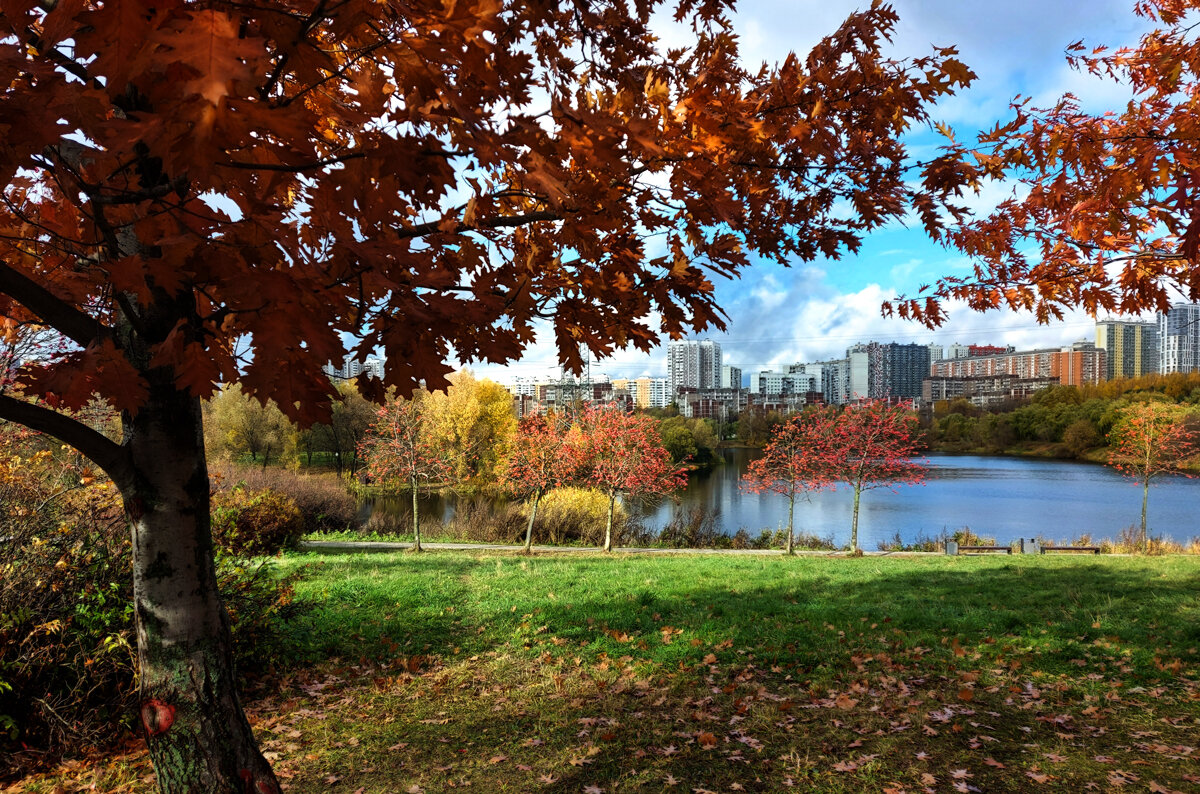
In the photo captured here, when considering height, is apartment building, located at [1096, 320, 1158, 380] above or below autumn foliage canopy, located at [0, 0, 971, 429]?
above

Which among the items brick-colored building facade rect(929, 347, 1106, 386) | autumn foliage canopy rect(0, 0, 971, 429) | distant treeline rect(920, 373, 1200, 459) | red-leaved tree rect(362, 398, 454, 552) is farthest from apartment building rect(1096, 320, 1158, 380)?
autumn foliage canopy rect(0, 0, 971, 429)

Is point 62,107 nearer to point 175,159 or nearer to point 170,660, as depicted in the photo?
point 175,159

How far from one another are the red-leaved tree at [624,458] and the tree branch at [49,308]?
1444 centimetres

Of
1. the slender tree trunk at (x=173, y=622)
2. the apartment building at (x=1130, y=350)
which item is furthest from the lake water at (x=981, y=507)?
the apartment building at (x=1130, y=350)

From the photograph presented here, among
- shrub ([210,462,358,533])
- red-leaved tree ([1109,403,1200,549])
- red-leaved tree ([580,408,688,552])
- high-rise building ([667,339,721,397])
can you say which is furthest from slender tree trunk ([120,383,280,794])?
high-rise building ([667,339,721,397])

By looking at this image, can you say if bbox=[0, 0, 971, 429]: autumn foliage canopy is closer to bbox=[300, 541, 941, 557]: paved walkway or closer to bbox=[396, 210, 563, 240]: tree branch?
bbox=[396, 210, 563, 240]: tree branch

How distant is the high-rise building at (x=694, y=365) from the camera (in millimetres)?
90562

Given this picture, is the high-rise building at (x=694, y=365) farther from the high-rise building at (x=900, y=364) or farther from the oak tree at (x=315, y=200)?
the oak tree at (x=315, y=200)

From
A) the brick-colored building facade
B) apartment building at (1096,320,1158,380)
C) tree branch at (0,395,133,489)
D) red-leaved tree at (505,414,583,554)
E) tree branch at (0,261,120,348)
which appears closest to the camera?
tree branch at (0,261,120,348)

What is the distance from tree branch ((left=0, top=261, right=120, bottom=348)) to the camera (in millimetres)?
2057

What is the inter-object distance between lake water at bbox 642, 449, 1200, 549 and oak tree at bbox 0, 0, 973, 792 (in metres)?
19.1

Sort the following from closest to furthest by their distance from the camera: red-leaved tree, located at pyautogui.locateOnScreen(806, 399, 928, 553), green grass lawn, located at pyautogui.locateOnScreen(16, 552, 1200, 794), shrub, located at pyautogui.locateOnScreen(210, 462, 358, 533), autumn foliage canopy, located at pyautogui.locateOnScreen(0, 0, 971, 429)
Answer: autumn foliage canopy, located at pyautogui.locateOnScreen(0, 0, 971, 429)
green grass lawn, located at pyautogui.locateOnScreen(16, 552, 1200, 794)
shrub, located at pyautogui.locateOnScreen(210, 462, 358, 533)
red-leaved tree, located at pyautogui.locateOnScreen(806, 399, 928, 553)

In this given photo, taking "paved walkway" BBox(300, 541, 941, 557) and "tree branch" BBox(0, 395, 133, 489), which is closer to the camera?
"tree branch" BBox(0, 395, 133, 489)

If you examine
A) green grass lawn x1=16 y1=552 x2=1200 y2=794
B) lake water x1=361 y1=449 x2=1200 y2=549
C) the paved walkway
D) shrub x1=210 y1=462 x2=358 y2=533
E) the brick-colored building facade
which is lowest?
lake water x1=361 y1=449 x2=1200 y2=549
